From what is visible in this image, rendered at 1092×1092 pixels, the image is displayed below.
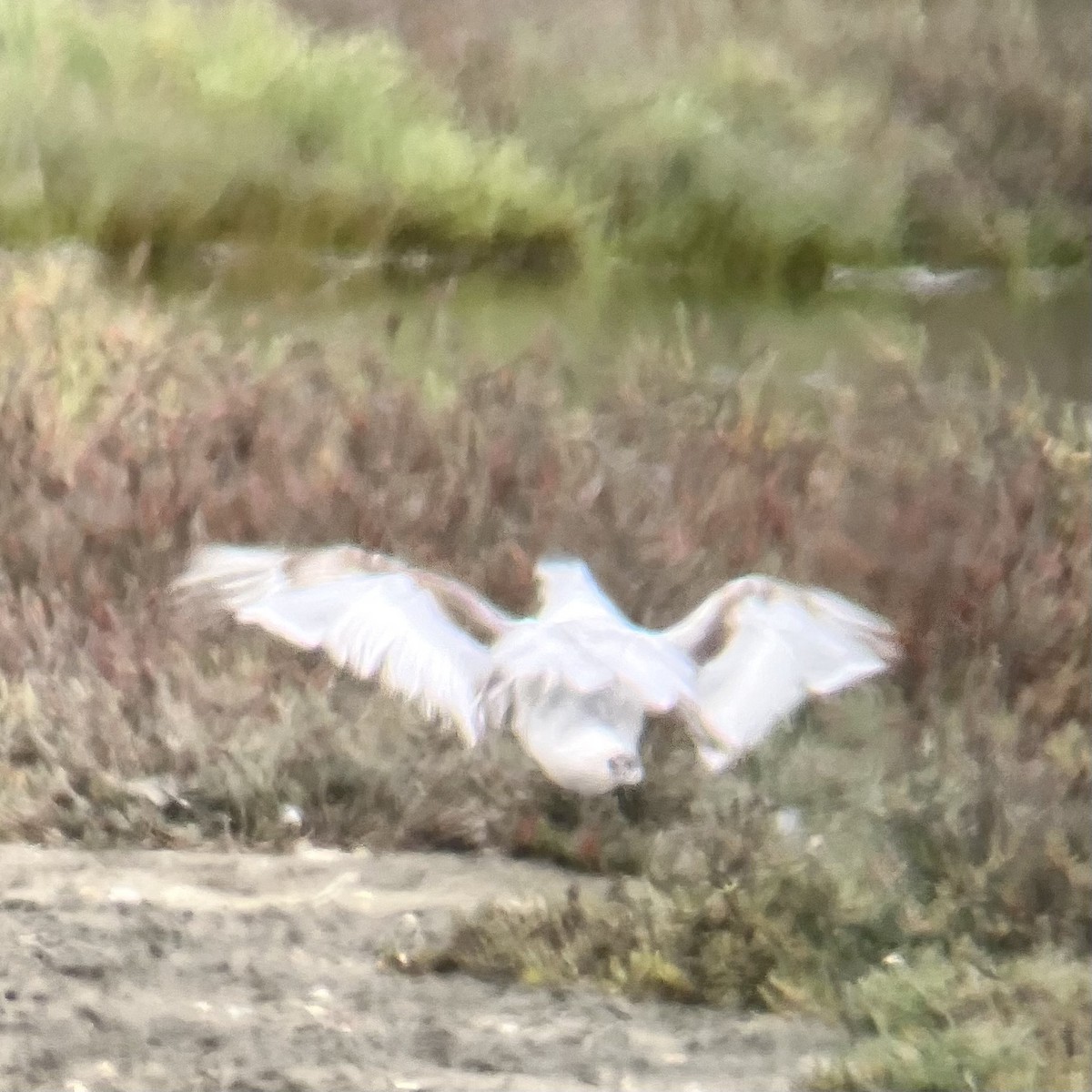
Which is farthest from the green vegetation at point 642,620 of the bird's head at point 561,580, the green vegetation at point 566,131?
the green vegetation at point 566,131

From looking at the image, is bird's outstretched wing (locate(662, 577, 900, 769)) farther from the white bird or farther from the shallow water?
the shallow water

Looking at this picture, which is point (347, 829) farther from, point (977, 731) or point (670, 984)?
point (977, 731)

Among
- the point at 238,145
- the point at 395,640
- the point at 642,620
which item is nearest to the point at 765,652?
the point at 642,620

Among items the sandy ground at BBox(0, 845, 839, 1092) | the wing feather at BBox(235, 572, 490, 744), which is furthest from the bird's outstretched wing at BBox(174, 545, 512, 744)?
the sandy ground at BBox(0, 845, 839, 1092)

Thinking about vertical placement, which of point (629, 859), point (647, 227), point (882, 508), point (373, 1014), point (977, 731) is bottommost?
point (373, 1014)

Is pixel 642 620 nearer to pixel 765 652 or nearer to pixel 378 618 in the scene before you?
pixel 765 652

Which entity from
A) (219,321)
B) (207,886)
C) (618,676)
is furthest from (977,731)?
(219,321)
